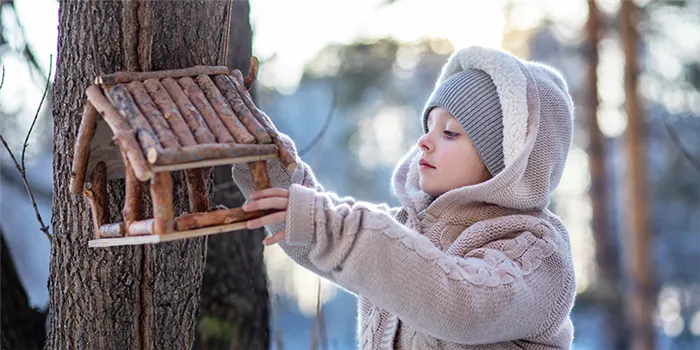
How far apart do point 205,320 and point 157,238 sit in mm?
1540

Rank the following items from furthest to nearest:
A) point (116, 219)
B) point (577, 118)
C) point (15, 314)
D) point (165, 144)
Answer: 1. point (577, 118)
2. point (15, 314)
3. point (116, 219)
4. point (165, 144)

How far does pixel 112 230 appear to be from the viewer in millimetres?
1635

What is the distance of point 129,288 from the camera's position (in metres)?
1.87

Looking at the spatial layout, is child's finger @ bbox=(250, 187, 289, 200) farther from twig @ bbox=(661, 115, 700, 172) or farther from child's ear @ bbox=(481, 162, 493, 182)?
twig @ bbox=(661, 115, 700, 172)

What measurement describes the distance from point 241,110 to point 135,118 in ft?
0.74

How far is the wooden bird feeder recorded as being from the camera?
1.48 metres

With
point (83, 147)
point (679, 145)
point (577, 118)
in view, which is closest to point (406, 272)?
point (83, 147)

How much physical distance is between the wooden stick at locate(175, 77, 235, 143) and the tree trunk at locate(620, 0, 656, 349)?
7288 mm

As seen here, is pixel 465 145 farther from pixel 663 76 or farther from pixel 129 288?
pixel 663 76

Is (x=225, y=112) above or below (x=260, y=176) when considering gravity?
above

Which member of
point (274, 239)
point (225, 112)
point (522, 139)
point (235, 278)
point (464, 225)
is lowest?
point (235, 278)

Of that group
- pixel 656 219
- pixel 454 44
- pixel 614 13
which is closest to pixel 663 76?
pixel 614 13

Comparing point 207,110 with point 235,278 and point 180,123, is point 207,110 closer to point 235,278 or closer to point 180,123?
point 180,123

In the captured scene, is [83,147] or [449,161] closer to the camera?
[83,147]
